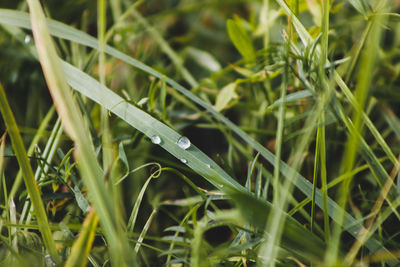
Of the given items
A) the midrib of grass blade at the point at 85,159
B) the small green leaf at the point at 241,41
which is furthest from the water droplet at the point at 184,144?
the small green leaf at the point at 241,41

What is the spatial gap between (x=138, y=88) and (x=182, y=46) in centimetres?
21

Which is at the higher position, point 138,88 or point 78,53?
point 78,53

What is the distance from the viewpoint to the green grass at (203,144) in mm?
424

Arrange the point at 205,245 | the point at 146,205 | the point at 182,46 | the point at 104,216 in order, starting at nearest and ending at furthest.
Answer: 1. the point at 104,216
2. the point at 205,245
3. the point at 146,205
4. the point at 182,46

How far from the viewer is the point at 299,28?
56 cm

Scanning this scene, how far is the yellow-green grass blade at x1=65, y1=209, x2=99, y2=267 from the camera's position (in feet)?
1.26

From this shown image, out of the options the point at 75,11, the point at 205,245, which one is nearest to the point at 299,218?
the point at 205,245

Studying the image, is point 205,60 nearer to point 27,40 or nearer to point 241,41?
point 241,41

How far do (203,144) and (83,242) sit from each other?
21.5 inches

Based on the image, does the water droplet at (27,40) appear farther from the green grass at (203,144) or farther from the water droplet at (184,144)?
the water droplet at (184,144)

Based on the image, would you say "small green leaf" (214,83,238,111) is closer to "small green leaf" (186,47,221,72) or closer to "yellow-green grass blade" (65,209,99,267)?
"small green leaf" (186,47,221,72)

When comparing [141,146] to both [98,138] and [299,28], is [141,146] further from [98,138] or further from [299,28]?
[299,28]

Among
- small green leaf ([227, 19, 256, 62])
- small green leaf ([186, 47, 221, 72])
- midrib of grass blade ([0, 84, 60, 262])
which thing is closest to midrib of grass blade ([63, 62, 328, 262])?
midrib of grass blade ([0, 84, 60, 262])

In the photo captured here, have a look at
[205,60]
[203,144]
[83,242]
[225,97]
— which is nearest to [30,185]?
[83,242]
